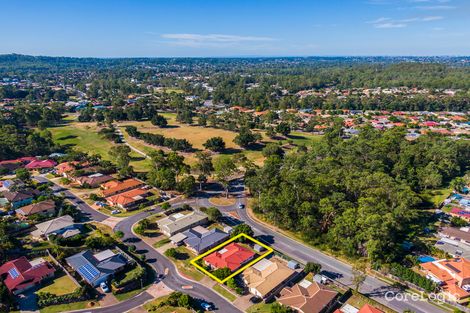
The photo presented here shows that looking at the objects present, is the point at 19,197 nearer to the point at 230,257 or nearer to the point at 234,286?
the point at 230,257

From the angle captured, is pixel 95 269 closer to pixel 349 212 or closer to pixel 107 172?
pixel 349 212

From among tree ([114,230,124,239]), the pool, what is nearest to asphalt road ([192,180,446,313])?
the pool

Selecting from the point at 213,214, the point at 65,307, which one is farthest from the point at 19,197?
the point at 213,214

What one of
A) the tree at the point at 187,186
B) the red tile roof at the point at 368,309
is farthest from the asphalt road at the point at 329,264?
the tree at the point at 187,186

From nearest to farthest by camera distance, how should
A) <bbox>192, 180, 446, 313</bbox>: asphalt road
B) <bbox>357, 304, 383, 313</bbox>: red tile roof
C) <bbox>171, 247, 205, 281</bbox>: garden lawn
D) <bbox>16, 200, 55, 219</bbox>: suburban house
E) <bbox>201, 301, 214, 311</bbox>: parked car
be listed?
<bbox>357, 304, 383, 313</bbox>: red tile roof
<bbox>201, 301, 214, 311</bbox>: parked car
<bbox>192, 180, 446, 313</bbox>: asphalt road
<bbox>171, 247, 205, 281</bbox>: garden lawn
<bbox>16, 200, 55, 219</bbox>: suburban house

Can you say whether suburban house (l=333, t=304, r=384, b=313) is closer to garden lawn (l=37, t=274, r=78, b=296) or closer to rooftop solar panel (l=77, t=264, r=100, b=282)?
rooftop solar panel (l=77, t=264, r=100, b=282)
